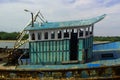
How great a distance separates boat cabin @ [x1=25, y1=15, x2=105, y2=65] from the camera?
648 inches

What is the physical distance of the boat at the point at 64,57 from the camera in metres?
15.9

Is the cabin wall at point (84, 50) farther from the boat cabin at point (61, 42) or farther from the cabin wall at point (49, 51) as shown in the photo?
the cabin wall at point (49, 51)

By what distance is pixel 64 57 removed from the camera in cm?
1658

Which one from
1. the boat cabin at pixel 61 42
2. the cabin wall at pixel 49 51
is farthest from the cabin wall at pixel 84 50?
the cabin wall at pixel 49 51

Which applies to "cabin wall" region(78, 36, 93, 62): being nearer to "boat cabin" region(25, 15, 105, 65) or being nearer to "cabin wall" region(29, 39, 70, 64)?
"boat cabin" region(25, 15, 105, 65)

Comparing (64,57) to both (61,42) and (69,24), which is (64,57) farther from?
(69,24)

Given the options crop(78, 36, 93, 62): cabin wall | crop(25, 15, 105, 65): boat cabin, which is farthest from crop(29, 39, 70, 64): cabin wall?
crop(78, 36, 93, 62): cabin wall

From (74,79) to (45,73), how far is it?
168 cm

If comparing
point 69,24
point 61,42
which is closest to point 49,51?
point 61,42

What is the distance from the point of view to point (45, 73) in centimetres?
1639

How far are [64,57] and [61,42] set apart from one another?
2.84 ft

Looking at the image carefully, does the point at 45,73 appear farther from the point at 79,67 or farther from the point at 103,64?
the point at 103,64

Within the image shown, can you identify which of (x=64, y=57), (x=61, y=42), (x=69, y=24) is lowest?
(x=64, y=57)

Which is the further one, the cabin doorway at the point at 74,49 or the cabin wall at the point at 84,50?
the cabin doorway at the point at 74,49
